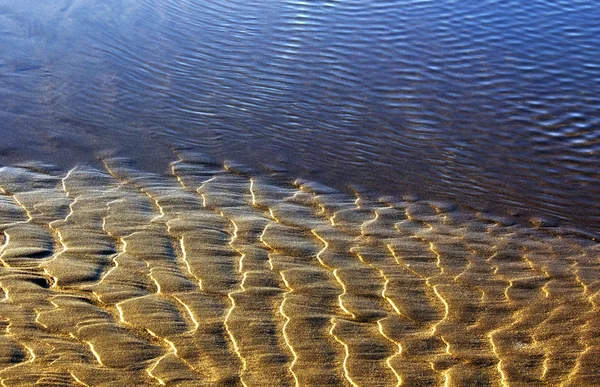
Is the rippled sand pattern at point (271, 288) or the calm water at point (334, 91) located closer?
the rippled sand pattern at point (271, 288)

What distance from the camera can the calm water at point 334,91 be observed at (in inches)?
267

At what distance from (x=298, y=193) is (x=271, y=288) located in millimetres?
1643

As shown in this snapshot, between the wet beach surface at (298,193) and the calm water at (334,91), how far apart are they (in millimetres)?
34

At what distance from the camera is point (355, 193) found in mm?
6367

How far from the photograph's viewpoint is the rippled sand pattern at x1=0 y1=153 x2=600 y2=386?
404 cm

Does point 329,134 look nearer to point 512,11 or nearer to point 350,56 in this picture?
point 350,56

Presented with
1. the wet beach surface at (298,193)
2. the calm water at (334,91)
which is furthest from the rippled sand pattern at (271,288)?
the calm water at (334,91)

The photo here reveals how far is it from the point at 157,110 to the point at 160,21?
287 centimetres

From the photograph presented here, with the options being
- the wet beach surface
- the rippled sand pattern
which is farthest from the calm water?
the rippled sand pattern

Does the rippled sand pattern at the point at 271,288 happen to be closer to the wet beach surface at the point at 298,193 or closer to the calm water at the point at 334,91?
the wet beach surface at the point at 298,193

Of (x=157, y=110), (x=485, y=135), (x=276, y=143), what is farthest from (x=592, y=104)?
(x=157, y=110)

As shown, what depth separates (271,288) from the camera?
4766 mm

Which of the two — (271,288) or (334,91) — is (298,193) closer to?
(271,288)

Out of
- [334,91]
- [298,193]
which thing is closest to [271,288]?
[298,193]
